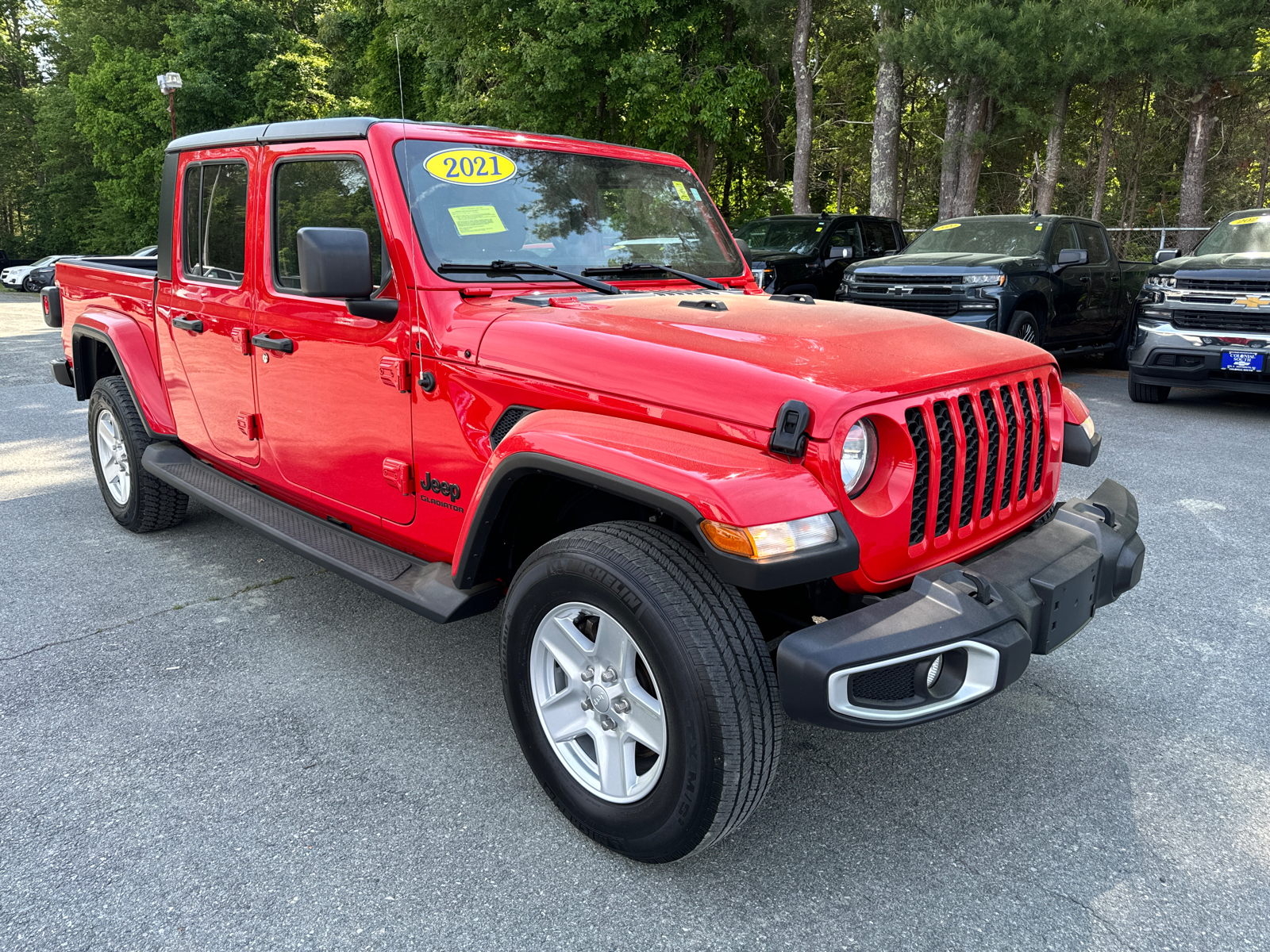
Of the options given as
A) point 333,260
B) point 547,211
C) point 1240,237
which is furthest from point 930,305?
point 333,260

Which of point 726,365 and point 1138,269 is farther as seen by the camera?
point 1138,269

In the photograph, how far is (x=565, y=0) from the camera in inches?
686

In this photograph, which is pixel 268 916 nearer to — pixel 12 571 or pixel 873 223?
pixel 12 571

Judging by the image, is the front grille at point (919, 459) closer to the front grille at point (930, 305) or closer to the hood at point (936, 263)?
the front grille at point (930, 305)

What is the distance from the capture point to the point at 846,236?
13.6 m

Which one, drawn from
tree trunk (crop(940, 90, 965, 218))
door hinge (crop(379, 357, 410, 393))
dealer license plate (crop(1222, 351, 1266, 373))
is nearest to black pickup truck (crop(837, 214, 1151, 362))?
dealer license plate (crop(1222, 351, 1266, 373))

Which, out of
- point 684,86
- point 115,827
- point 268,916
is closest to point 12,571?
point 115,827

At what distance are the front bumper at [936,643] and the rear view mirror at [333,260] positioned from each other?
5.54 feet

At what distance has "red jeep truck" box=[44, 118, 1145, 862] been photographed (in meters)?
2.16

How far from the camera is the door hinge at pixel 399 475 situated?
3119mm

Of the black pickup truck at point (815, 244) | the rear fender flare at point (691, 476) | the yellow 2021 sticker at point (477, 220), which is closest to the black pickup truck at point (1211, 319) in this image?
the black pickup truck at point (815, 244)

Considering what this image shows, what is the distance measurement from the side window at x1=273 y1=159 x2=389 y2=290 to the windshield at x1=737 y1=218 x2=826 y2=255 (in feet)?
34.3

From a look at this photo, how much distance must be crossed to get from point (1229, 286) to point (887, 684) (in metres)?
7.52

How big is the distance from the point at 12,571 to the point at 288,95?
31485 millimetres
